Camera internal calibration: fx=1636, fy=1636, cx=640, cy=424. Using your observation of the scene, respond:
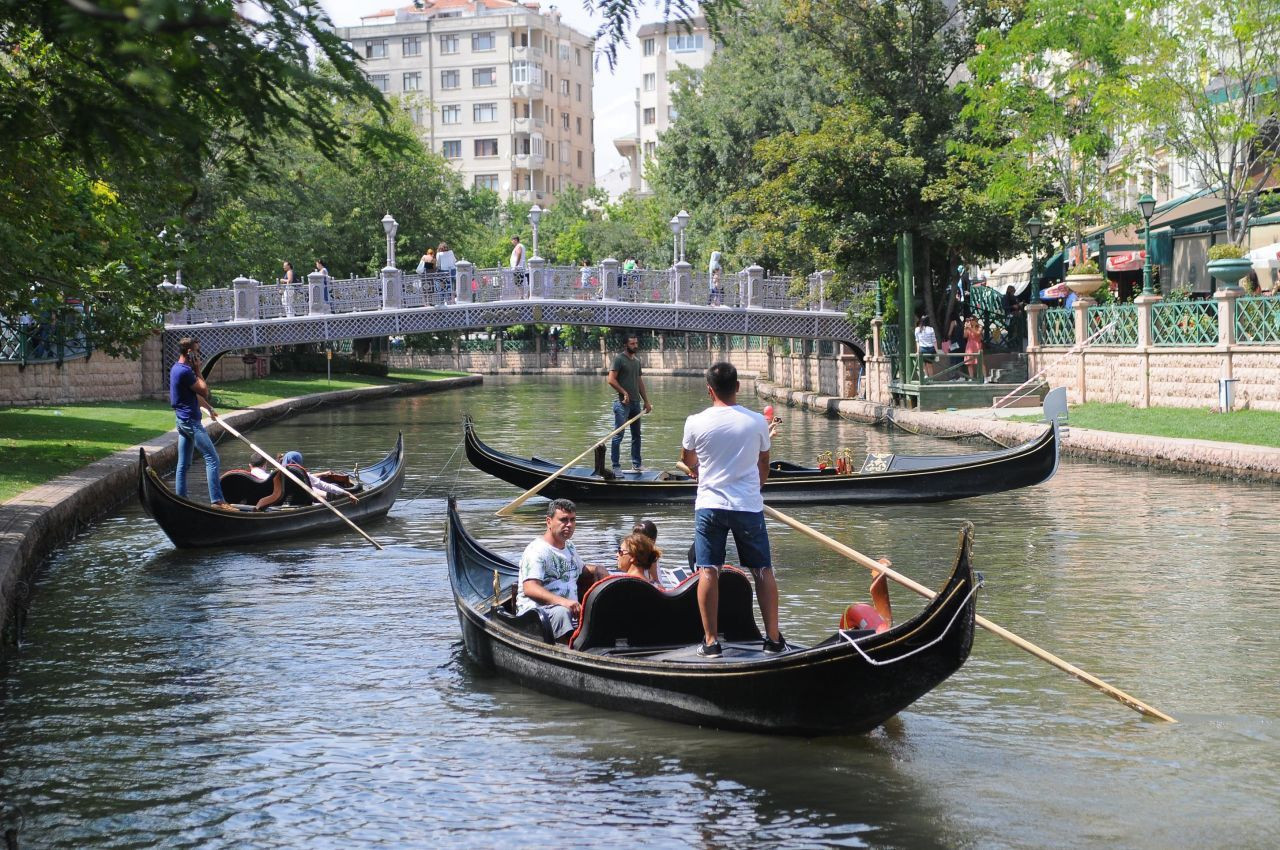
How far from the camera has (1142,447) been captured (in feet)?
64.8

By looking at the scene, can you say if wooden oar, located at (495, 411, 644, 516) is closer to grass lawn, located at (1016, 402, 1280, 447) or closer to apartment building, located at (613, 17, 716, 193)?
grass lawn, located at (1016, 402, 1280, 447)

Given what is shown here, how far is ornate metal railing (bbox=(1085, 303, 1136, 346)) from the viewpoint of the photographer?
79.9 ft

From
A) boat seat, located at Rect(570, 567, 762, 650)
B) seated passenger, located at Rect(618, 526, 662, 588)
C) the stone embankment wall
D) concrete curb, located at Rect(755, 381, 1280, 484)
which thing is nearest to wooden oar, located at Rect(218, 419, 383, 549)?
seated passenger, located at Rect(618, 526, 662, 588)

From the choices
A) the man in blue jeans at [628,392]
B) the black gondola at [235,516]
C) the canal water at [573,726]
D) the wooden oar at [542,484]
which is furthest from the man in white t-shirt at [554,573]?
the man in blue jeans at [628,392]

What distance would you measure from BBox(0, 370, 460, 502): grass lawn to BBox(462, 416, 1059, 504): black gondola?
14.6 ft

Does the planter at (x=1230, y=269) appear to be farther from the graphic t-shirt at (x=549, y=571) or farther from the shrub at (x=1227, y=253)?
the graphic t-shirt at (x=549, y=571)

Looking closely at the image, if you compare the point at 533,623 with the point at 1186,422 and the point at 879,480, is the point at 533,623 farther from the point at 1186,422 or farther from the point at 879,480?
the point at 1186,422

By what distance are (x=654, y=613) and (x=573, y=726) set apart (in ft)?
2.21

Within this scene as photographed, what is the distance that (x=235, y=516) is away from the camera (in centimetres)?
1396

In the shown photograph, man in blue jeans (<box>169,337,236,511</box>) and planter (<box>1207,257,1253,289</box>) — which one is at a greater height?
planter (<box>1207,257,1253,289</box>)

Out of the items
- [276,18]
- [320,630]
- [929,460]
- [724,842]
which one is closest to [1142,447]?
[929,460]

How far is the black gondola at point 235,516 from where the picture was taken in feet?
43.8

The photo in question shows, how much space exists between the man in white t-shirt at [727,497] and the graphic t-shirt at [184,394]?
780cm

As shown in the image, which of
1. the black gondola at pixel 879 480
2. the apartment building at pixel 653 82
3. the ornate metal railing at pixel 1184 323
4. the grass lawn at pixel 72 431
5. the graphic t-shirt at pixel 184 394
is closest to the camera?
the graphic t-shirt at pixel 184 394
